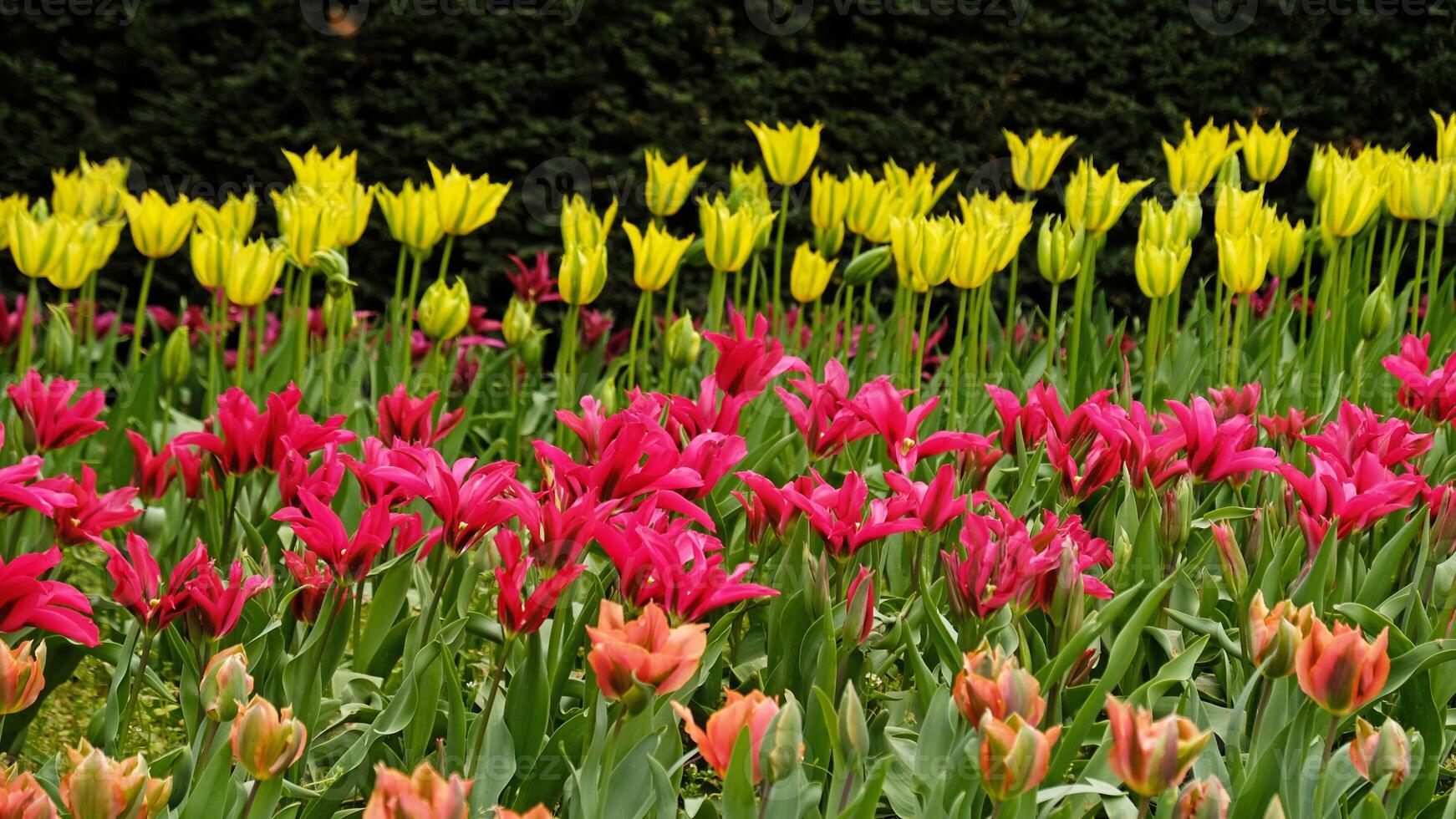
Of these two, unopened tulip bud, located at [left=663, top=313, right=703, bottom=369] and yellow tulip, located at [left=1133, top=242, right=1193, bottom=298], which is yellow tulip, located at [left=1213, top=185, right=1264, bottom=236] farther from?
unopened tulip bud, located at [left=663, top=313, right=703, bottom=369]

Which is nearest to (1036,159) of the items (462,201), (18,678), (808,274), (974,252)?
(808,274)

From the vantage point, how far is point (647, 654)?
1182 millimetres

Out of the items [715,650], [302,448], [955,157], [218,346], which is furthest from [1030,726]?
[955,157]

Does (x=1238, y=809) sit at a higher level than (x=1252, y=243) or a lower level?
lower

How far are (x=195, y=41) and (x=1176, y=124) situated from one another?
3.53 meters

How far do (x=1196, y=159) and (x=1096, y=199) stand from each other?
10.9 inches

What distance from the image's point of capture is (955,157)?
4.93 metres

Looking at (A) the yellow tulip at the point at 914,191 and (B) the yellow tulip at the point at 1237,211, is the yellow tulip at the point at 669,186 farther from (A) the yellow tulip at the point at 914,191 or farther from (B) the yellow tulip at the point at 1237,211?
(B) the yellow tulip at the point at 1237,211

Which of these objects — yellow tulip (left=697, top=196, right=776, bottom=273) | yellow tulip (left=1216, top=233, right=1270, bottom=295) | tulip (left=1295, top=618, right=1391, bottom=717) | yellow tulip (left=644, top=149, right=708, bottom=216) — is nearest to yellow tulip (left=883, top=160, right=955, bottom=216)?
yellow tulip (left=697, top=196, right=776, bottom=273)

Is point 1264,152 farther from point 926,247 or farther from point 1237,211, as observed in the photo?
point 926,247

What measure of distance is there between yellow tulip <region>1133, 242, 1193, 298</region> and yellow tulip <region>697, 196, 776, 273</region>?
77 centimetres

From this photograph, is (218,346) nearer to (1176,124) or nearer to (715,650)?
(715,650)

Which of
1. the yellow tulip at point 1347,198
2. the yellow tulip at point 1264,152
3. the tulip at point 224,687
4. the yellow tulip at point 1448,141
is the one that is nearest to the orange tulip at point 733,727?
the tulip at point 224,687

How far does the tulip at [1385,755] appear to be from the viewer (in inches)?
49.8
